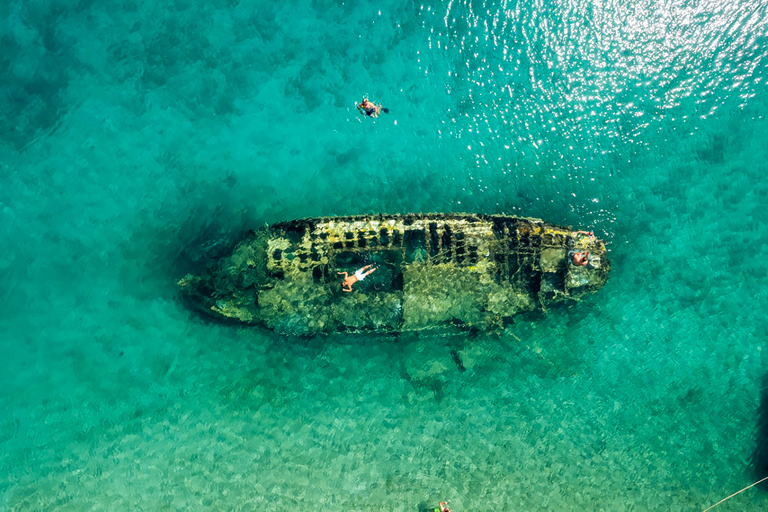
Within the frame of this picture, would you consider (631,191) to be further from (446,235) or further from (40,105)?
(40,105)

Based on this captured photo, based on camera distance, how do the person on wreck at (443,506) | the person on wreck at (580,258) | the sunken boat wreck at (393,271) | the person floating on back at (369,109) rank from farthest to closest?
1. the person on wreck at (443,506)
2. the person floating on back at (369,109)
3. the person on wreck at (580,258)
4. the sunken boat wreck at (393,271)

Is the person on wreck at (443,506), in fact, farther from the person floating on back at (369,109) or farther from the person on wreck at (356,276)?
the person floating on back at (369,109)

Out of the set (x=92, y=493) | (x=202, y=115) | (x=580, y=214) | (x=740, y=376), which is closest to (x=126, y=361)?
(x=92, y=493)

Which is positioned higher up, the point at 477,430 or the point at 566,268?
the point at 566,268

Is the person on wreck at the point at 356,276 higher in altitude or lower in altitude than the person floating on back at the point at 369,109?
lower

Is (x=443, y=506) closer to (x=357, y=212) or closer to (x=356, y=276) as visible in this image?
(x=356, y=276)

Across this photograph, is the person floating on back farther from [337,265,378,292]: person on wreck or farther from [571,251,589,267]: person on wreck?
[571,251,589,267]: person on wreck

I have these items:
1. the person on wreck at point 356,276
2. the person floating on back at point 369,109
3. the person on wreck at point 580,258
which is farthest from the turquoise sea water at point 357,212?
the person on wreck at point 356,276
